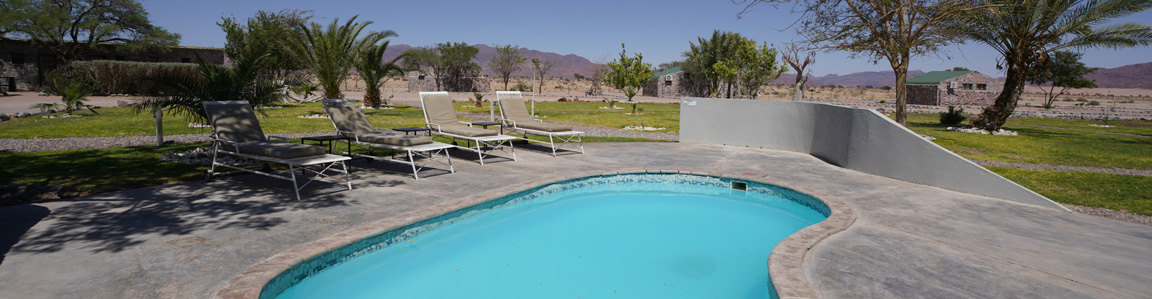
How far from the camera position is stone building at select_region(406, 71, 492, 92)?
4962cm

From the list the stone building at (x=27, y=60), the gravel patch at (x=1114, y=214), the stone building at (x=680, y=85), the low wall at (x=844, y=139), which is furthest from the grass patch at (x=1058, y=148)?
the stone building at (x=680, y=85)

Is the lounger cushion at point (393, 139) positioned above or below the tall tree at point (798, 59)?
below

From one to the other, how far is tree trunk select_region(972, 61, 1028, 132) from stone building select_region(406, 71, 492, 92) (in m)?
38.5

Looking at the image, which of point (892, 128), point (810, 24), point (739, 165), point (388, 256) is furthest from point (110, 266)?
point (810, 24)

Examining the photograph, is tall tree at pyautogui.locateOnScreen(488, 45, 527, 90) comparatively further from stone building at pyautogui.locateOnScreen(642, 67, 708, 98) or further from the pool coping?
the pool coping

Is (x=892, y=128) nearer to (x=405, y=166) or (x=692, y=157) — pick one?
(x=692, y=157)

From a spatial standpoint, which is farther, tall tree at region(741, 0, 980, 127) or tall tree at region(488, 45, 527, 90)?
tall tree at region(488, 45, 527, 90)

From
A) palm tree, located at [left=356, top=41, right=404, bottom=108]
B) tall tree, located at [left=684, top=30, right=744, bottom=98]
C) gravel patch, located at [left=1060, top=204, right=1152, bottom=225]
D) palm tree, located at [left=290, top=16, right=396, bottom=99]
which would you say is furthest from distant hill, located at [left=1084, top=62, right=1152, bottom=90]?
gravel patch, located at [left=1060, top=204, right=1152, bottom=225]

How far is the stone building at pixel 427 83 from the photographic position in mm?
49625

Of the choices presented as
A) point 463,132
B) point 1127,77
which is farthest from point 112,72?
point 1127,77

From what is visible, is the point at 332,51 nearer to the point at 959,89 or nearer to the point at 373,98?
the point at 373,98

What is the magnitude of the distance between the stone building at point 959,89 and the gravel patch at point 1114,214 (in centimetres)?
4080

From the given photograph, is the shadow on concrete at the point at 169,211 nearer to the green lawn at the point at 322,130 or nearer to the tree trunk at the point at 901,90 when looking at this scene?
the green lawn at the point at 322,130

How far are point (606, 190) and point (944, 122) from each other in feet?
57.8
